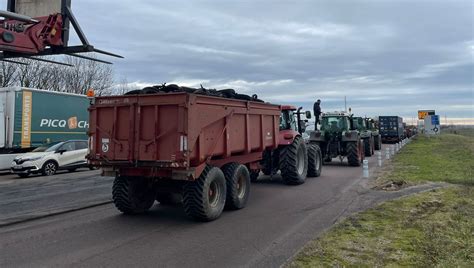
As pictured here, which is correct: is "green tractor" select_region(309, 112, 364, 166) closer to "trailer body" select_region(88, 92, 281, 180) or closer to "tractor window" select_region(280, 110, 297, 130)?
"tractor window" select_region(280, 110, 297, 130)

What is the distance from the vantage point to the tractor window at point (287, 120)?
1433cm

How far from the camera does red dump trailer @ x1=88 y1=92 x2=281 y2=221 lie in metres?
→ 7.78

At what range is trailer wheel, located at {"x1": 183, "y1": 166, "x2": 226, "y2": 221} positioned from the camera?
8.00m

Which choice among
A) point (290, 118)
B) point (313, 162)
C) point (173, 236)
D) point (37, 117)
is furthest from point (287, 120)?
point (37, 117)

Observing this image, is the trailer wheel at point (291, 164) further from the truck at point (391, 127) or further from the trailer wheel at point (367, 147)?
the truck at point (391, 127)

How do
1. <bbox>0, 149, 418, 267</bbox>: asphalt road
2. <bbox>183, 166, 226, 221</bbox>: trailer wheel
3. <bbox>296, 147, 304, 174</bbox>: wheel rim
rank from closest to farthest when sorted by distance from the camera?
<bbox>0, 149, 418, 267</bbox>: asphalt road
<bbox>183, 166, 226, 221</bbox>: trailer wheel
<bbox>296, 147, 304, 174</bbox>: wheel rim

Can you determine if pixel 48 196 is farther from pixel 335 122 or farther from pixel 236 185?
pixel 335 122

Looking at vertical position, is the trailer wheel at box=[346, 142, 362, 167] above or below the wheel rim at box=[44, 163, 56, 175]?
above

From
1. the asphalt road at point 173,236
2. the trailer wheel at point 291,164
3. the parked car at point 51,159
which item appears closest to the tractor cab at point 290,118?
the trailer wheel at point 291,164

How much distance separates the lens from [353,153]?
19.5 m

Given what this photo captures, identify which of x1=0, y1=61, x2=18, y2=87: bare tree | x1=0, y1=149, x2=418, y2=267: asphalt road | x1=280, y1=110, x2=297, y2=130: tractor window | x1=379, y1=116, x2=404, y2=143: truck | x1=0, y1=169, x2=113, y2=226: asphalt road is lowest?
x1=0, y1=149, x2=418, y2=267: asphalt road

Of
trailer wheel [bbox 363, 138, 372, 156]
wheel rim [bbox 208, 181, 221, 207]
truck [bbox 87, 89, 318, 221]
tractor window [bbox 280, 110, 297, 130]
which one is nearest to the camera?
truck [bbox 87, 89, 318, 221]

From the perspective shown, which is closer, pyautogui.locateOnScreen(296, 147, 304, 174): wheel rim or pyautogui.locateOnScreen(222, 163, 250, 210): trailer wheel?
pyautogui.locateOnScreen(222, 163, 250, 210): trailer wheel

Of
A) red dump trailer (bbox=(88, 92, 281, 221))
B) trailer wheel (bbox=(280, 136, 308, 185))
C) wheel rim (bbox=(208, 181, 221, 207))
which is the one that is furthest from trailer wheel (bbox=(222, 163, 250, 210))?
Answer: trailer wheel (bbox=(280, 136, 308, 185))
